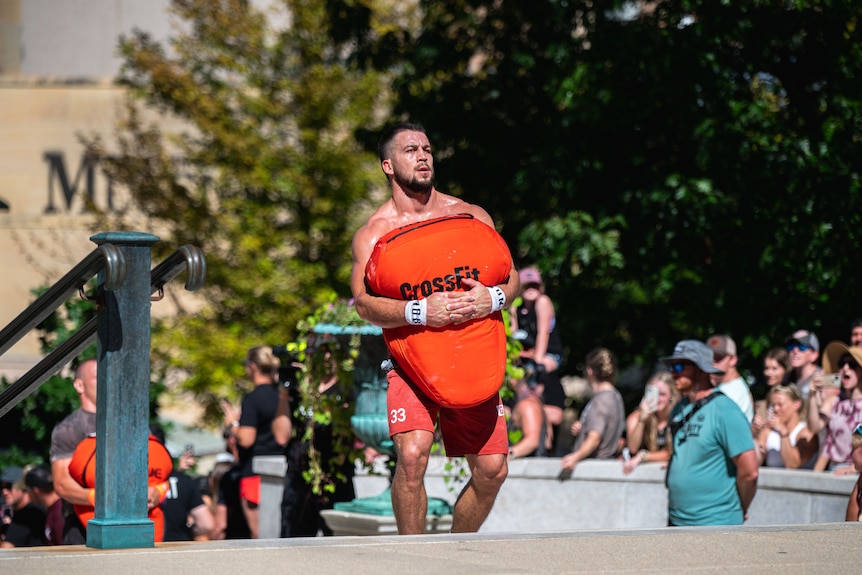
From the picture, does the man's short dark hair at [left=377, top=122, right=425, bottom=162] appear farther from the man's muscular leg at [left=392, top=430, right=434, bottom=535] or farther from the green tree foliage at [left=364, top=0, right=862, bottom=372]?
the green tree foliage at [left=364, top=0, right=862, bottom=372]

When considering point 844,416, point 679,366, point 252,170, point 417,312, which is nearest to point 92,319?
point 417,312

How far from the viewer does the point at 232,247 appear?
2311 centimetres

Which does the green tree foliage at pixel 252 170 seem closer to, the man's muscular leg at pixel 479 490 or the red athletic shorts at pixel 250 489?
the red athletic shorts at pixel 250 489

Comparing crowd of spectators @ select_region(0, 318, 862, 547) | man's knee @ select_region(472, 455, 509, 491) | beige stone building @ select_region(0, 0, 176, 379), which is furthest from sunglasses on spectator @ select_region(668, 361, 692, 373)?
beige stone building @ select_region(0, 0, 176, 379)

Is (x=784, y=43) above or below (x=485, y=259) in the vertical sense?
above

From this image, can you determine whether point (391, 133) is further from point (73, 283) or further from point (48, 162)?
point (48, 162)

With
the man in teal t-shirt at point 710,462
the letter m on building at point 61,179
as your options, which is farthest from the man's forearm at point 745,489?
the letter m on building at point 61,179

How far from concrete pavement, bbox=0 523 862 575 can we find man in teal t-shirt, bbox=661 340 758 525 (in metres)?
1.88

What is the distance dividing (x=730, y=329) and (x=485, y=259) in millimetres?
8791

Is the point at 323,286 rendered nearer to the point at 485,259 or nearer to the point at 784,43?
the point at 784,43

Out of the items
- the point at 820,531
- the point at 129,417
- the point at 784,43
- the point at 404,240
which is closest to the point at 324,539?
the point at 129,417

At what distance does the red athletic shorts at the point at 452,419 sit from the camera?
6.14m

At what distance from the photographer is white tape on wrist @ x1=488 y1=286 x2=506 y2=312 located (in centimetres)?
610

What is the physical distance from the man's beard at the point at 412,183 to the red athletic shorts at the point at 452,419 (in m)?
0.87
